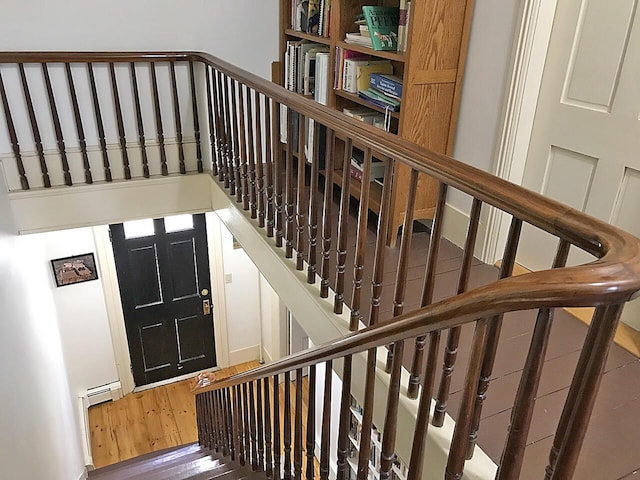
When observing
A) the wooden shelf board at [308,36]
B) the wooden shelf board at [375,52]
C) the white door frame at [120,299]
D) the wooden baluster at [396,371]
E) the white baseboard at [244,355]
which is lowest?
the white baseboard at [244,355]

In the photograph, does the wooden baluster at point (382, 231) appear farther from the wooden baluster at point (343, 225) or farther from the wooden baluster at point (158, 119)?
the wooden baluster at point (158, 119)

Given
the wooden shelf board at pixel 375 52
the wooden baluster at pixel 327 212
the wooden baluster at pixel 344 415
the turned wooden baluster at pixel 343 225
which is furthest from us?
the wooden shelf board at pixel 375 52

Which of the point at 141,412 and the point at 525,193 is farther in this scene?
the point at 141,412

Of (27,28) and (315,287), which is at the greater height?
(27,28)

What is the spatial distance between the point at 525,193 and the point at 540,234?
1476mm

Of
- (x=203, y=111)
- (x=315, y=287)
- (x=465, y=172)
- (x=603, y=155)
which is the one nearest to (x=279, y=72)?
(x=203, y=111)

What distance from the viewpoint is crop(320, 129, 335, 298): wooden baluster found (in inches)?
71.9

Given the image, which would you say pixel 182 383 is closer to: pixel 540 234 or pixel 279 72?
pixel 279 72

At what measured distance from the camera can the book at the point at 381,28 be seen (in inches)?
Answer: 97.9

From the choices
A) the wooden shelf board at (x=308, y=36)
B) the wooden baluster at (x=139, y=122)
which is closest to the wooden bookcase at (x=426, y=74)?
the wooden shelf board at (x=308, y=36)

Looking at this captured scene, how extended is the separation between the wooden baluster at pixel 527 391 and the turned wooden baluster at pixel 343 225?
86cm

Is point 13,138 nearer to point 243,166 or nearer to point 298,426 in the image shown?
point 243,166

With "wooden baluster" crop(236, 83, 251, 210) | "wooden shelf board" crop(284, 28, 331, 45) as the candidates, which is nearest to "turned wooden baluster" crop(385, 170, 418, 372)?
"wooden baluster" crop(236, 83, 251, 210)

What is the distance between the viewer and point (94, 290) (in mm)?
5039
